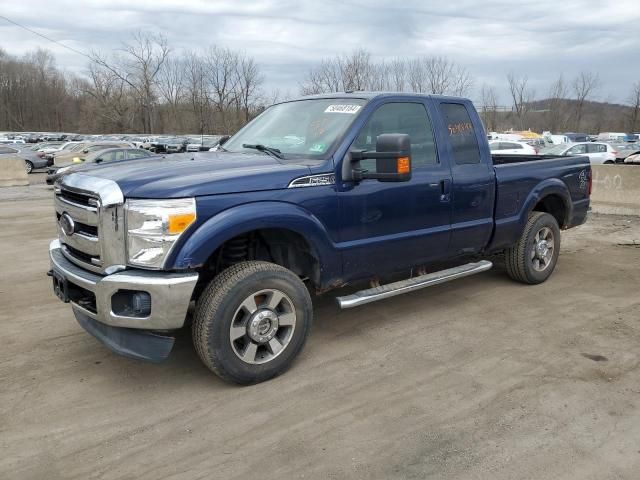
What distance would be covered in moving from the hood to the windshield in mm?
325

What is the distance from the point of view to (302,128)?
4555 millimetres

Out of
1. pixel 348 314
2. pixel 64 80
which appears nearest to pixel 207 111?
pixel 64 80

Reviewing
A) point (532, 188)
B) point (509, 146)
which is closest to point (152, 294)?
point (532, 188)

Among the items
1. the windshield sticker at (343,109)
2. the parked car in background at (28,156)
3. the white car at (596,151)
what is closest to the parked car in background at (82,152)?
the parked car in background at (28,156)

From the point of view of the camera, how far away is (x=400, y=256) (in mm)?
4594

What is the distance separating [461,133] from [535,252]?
6.07ft

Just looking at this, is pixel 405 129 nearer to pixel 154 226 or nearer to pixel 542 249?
pixel 154 226

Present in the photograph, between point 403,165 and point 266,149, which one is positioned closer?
point 403,165

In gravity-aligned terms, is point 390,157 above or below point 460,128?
below

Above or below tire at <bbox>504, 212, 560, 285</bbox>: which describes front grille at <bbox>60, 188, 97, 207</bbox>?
above

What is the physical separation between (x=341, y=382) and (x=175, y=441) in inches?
48.1

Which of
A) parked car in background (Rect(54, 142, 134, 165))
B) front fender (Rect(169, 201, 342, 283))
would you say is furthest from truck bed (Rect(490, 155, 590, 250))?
parked car in background (Rect(54, 142, 134, 165))

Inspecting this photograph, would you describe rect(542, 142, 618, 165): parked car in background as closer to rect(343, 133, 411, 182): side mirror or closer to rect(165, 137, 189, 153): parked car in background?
rect(165, 137, 189, 153): parked car in background

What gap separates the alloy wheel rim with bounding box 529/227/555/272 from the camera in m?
6.07
